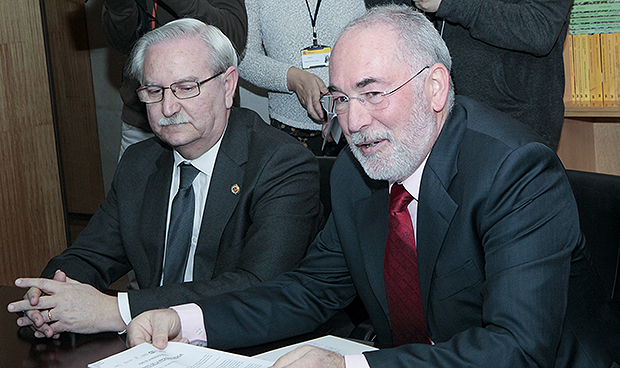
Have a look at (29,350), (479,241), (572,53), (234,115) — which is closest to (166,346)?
(29,350)

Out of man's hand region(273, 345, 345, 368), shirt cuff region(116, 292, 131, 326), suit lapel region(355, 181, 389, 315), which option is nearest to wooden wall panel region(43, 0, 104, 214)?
shirt cuff region(116, 292, 131, 326)

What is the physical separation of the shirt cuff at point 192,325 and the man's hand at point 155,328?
14 mm

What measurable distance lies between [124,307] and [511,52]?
166 cm

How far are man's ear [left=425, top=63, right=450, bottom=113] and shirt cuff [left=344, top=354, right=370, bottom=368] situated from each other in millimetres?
625

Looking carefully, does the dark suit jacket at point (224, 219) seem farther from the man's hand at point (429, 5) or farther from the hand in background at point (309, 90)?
the man's hand at point (429, 5)

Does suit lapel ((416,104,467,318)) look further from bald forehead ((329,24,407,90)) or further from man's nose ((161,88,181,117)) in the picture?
man's nose ((161,88,181,117))

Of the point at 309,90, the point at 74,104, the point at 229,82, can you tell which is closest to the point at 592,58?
the point at 309,90

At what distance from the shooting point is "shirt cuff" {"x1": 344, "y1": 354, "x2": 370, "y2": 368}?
124 centimetres

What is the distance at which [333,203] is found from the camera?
5.76 ft

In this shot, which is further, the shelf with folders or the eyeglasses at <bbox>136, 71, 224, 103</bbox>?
the shelf with folders

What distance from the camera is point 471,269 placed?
56.0 inches

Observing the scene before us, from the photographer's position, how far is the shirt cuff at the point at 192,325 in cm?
154

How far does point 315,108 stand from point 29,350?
1431mm

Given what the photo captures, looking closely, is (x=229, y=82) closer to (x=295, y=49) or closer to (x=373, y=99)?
(x=295, y=49)
